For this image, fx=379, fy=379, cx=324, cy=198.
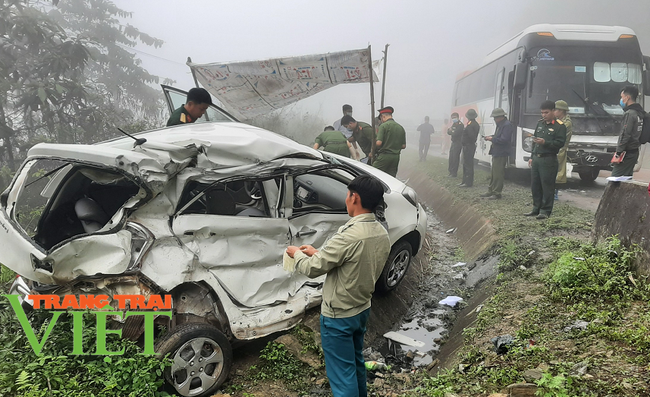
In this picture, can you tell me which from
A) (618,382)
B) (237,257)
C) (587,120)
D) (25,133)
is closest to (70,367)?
(237,257)

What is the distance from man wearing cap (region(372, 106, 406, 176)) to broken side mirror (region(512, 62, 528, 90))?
3.68 metres

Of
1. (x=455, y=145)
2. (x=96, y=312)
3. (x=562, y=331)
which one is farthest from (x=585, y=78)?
(x=96, y=312)

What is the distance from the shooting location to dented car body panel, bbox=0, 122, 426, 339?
2531 millimetres

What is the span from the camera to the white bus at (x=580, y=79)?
847 cm

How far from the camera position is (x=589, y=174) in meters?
9.48

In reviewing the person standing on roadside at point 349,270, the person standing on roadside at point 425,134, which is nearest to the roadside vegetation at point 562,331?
the person standing on roadside at point 349,270

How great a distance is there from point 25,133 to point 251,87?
19.3 feet

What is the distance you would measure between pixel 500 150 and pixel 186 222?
704 cm

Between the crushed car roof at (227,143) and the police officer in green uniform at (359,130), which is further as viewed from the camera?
the police officer in green uniform at (359,130)

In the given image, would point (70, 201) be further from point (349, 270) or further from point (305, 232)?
point (349, 270)

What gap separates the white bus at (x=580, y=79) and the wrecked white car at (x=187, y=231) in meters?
7.14

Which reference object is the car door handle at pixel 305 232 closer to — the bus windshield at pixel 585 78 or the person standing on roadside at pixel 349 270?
the person standing on roadside at pixel 349 270

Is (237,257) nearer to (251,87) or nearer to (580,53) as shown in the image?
(251,87)

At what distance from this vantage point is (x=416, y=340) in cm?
398
